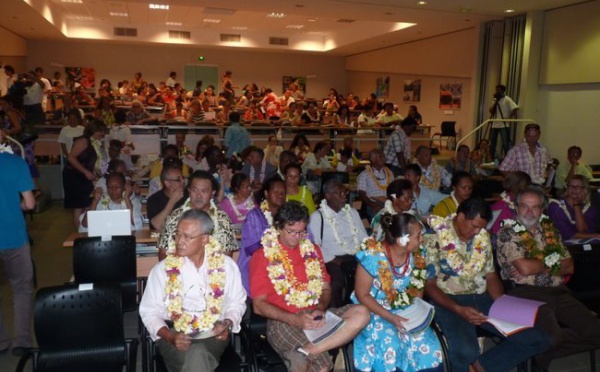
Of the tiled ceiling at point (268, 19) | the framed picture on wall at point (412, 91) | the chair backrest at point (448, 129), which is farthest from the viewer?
the framed picture on wall at point (412, 91)

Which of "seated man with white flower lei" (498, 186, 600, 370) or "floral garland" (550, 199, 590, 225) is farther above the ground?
"floral garland" (550, 199, 590, 225)

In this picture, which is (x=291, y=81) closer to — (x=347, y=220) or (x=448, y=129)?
(x=448, y=129)

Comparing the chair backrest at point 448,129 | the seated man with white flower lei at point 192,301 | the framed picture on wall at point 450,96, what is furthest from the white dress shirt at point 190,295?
the framed picture on wall at point 450,96

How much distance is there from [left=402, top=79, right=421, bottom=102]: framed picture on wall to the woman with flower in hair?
14803mm

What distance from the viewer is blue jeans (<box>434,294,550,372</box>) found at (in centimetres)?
328

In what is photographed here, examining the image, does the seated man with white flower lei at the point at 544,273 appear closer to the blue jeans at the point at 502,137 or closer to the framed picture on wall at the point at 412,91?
the blue jeans at the point at 502,137

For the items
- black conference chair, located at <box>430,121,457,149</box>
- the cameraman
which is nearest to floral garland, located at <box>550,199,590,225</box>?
the cameraman

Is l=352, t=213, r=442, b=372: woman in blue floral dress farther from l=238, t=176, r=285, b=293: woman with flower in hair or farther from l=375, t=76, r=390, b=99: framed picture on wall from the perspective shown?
l=375, t=76, r=390, b=99: framed picture on wall

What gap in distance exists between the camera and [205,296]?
119 inches

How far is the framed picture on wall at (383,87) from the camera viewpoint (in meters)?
20.1

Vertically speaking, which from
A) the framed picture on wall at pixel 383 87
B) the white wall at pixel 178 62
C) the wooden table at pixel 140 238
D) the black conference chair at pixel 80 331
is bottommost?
the black conference chair at pixel 80 331

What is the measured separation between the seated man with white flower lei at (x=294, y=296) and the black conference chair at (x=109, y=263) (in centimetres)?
114

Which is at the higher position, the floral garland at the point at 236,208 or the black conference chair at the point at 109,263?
the floral garland at the point at 236,208

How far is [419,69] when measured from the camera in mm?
16812
